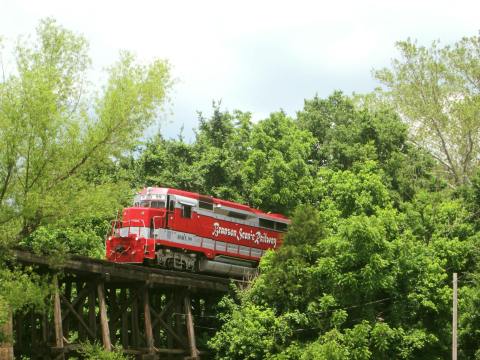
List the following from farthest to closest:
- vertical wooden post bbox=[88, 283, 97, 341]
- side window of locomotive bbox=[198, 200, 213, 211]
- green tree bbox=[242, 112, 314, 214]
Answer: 1. green tree bbox=[242, 112, 314, 214]
2. side window of locomotive bbox=[198, 200, 213, 211]
3. vertical wooden post bbox=[88, 283, 97, 341]

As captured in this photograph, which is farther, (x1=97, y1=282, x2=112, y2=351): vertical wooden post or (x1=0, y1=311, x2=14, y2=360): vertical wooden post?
(x1=97, y1=282, x2=112, y2=351): vertical wooden post

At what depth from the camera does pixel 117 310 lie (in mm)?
40031

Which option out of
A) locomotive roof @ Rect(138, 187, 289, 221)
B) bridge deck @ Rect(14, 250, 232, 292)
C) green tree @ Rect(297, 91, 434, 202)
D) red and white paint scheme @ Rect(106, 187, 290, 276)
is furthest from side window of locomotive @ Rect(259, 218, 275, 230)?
green tree @ Rect(297, 91, 434, 202)

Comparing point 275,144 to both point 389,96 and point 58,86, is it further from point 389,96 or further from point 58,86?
point 58,86

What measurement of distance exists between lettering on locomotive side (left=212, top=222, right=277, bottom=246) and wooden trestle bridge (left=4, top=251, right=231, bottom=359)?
9.05ft

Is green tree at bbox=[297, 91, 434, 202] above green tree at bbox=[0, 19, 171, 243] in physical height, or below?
above

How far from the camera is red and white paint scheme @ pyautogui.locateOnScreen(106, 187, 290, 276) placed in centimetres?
4078

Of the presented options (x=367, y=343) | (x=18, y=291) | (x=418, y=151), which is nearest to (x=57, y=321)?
(x=18, y=291)

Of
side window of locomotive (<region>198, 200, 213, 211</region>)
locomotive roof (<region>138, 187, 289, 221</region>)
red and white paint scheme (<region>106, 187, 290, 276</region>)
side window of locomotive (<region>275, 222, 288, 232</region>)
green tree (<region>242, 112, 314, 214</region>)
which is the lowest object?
A: red and white paint scheme (<region>106, 187, 290, 276</region>)

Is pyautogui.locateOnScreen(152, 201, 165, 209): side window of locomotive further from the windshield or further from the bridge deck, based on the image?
the bridge deck

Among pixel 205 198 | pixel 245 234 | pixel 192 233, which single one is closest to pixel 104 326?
pixel 192 233

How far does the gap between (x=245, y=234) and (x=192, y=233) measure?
4063mm

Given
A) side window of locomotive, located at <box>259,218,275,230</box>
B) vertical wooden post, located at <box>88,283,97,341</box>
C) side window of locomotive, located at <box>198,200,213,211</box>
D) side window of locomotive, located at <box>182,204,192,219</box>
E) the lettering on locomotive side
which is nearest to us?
vertical wooden post, located at <box>88,283,97,341</box>

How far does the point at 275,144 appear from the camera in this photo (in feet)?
164
